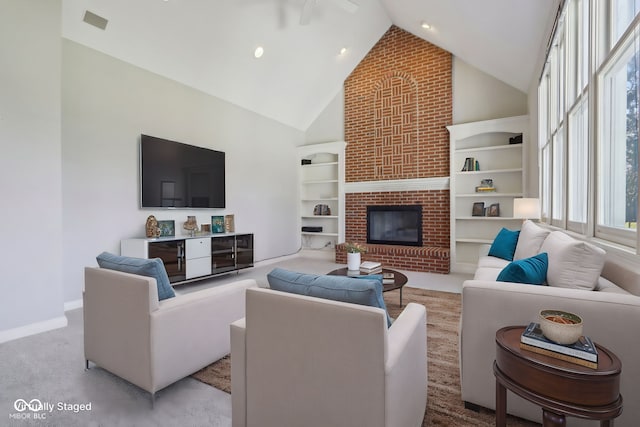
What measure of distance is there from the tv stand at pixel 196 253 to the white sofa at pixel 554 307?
11.0 feet

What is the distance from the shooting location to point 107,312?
186 cm

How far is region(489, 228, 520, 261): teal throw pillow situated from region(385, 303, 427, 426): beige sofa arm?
7.90 ft

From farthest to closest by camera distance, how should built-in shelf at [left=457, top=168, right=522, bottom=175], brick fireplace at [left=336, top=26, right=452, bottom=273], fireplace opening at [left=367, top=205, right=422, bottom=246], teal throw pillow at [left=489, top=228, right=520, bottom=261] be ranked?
fireplace opening at [left=367, top=205, right=422, bottom=246] < brick fireplace at [left=336, top=26, right=452, bottom=273] < built-in shelf at [left=457, top=168, right=522, bottom=175] < teal throw pillow at [left=489, top=228, right=520, bottom=261]

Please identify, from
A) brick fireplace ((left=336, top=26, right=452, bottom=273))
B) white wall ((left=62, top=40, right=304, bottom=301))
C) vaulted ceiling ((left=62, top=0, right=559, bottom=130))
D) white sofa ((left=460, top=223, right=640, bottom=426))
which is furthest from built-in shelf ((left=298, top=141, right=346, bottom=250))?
white sofa ((left=460, top=223, right=640, bottom=426))

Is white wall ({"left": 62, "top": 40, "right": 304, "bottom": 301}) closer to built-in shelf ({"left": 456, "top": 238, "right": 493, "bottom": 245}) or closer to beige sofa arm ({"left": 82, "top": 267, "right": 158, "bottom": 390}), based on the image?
beige sofa arm ({"left": 82, "top": 267, "right": 158, "bottom": 390})

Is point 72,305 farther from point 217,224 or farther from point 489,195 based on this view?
point 489,195

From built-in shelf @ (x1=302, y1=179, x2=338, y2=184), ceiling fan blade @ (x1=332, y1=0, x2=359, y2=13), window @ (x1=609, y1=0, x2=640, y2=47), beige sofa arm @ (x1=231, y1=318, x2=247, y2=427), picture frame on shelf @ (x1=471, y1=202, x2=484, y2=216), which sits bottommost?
beige sofa arm @ (x1=231, y1=318, x2=247, y2=427)

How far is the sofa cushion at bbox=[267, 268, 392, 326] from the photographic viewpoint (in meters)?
1.15

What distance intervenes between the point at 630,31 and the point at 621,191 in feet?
2.76

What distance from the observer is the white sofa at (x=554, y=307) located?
125cm

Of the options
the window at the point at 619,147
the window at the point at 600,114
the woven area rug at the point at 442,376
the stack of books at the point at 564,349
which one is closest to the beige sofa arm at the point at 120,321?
the woven area rug at the point at 442,376

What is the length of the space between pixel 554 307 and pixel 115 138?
4.36 meters

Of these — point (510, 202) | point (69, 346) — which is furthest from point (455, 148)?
point (69, 346)

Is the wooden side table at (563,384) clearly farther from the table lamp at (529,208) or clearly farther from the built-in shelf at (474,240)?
the built-in shelf at (474,240)
